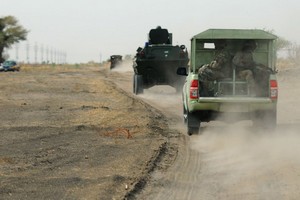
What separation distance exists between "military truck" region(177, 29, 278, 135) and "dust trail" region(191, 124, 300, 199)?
0.48 meters

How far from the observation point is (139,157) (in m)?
10.0

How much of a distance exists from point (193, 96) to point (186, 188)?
4.73m

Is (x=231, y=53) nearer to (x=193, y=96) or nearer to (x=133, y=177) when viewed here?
(x=193, y=96)

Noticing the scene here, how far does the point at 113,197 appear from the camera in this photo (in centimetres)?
709

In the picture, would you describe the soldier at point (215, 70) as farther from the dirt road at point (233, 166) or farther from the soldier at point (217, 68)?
the dirt road at point (233, 166)

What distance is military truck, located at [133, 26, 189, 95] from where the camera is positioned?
79.0ft

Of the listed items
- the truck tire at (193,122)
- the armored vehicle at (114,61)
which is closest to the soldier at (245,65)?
the truck tire at (193,122)

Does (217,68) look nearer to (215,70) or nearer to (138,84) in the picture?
(215,70)

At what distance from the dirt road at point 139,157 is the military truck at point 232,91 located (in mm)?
493

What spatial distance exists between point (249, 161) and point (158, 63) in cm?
1491

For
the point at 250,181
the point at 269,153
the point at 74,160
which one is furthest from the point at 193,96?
the point at 250,181

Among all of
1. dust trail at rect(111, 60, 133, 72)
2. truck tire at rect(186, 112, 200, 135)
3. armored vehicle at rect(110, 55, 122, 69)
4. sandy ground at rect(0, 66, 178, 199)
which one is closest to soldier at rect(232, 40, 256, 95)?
truck tire at rect(186, 112, 200, 135)

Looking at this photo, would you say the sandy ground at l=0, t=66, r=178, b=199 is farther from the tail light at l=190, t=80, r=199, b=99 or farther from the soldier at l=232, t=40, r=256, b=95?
the soldier at l=232, t=40, r=256, b=95

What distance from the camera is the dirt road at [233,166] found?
7441 mm
